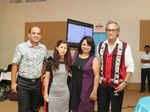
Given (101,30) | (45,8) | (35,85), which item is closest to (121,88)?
(35,85)

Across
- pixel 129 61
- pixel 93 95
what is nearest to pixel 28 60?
pixel 93 95

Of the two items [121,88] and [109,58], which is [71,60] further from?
[121,88]

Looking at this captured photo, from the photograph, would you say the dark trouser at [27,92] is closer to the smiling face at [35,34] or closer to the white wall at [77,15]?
the smiling face at [35,34]

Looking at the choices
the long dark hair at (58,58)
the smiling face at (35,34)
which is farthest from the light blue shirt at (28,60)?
the long dark hair at (58,58)

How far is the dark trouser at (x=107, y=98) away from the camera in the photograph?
1972mm

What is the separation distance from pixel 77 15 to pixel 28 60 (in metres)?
4.22

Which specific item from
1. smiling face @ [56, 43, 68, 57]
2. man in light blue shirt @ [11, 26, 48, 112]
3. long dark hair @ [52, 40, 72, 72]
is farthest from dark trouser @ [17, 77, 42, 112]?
smiling face @ [56, 43, 68, 57]

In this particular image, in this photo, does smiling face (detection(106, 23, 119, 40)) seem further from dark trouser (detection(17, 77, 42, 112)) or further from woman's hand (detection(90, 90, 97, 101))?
dark trouser (detection(17, 77, 42, 112))

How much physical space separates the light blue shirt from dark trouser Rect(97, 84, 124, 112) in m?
0.82

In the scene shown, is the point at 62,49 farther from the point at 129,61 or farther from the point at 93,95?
the point at 129,61

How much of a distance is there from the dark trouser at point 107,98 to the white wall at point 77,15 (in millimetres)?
4051

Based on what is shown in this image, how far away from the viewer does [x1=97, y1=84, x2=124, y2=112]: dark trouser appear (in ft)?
6.47

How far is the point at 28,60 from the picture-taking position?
217cm

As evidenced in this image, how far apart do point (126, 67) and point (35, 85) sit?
113cm
